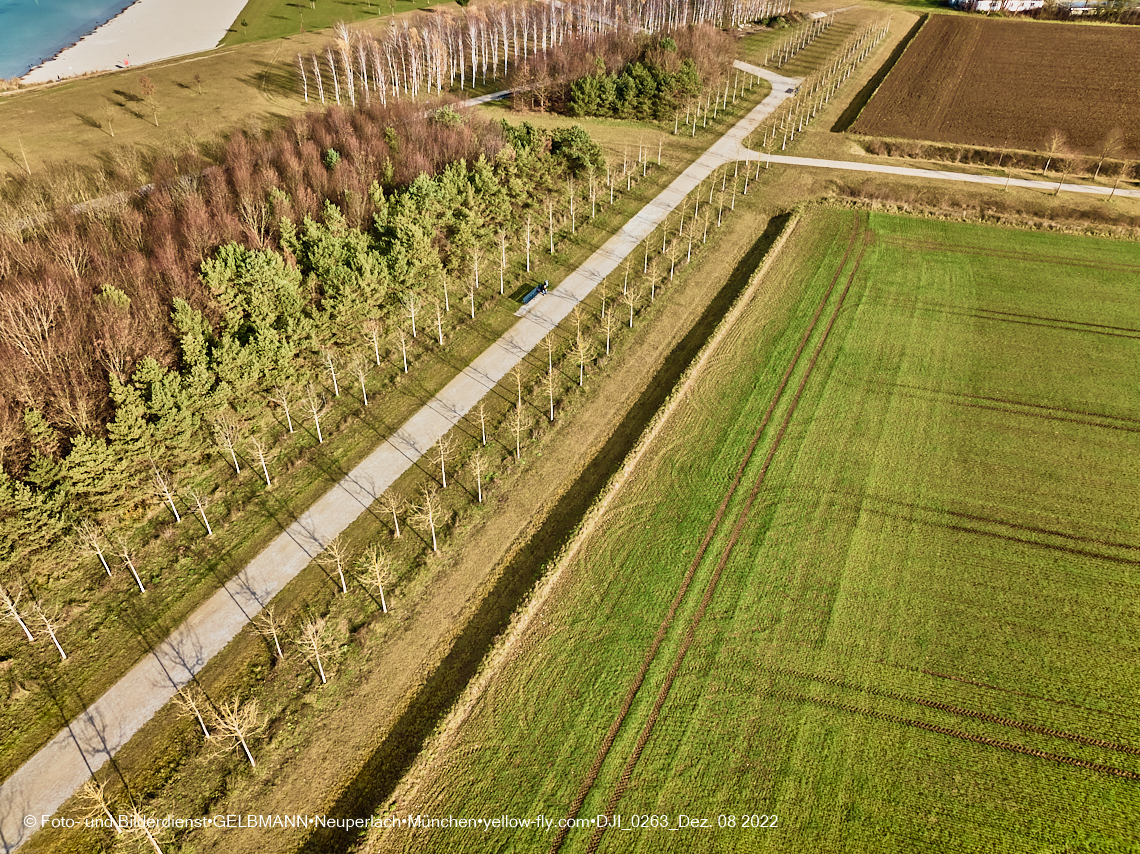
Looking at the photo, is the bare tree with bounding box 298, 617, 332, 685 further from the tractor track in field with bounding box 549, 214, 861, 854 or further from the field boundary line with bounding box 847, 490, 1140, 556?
the field boundary line with bounding box 847, 490, 1140, 556

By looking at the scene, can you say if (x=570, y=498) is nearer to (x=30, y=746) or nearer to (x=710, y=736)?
(x=710, y=736)

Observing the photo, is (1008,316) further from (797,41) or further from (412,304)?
(797,41)

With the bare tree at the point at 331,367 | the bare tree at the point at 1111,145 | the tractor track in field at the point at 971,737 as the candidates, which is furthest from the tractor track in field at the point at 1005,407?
the bare tree at the point at 1111,145

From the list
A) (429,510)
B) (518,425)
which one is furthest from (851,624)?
(429,510)

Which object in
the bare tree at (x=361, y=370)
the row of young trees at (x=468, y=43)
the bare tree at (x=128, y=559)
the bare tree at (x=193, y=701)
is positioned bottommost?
the bare tree at (x=193, y=701)

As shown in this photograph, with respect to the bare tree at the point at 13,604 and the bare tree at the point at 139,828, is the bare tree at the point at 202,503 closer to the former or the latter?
the bare tree at the point at 13,604

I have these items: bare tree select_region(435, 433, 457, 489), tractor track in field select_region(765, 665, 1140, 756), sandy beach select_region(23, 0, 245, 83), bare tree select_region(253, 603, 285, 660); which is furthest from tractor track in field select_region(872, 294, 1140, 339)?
sandy beach select_region(23, 0, 245, 83)

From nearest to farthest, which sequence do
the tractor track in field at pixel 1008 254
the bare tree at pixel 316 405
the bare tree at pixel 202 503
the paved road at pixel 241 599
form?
the paved road at pixel 241 599, the bare tree at pixel 202 503, the bare tree at pixel 316 405, the tractor track in field at pixel 1008 254

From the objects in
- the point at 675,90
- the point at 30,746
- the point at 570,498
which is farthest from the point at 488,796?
the point at 675,90
